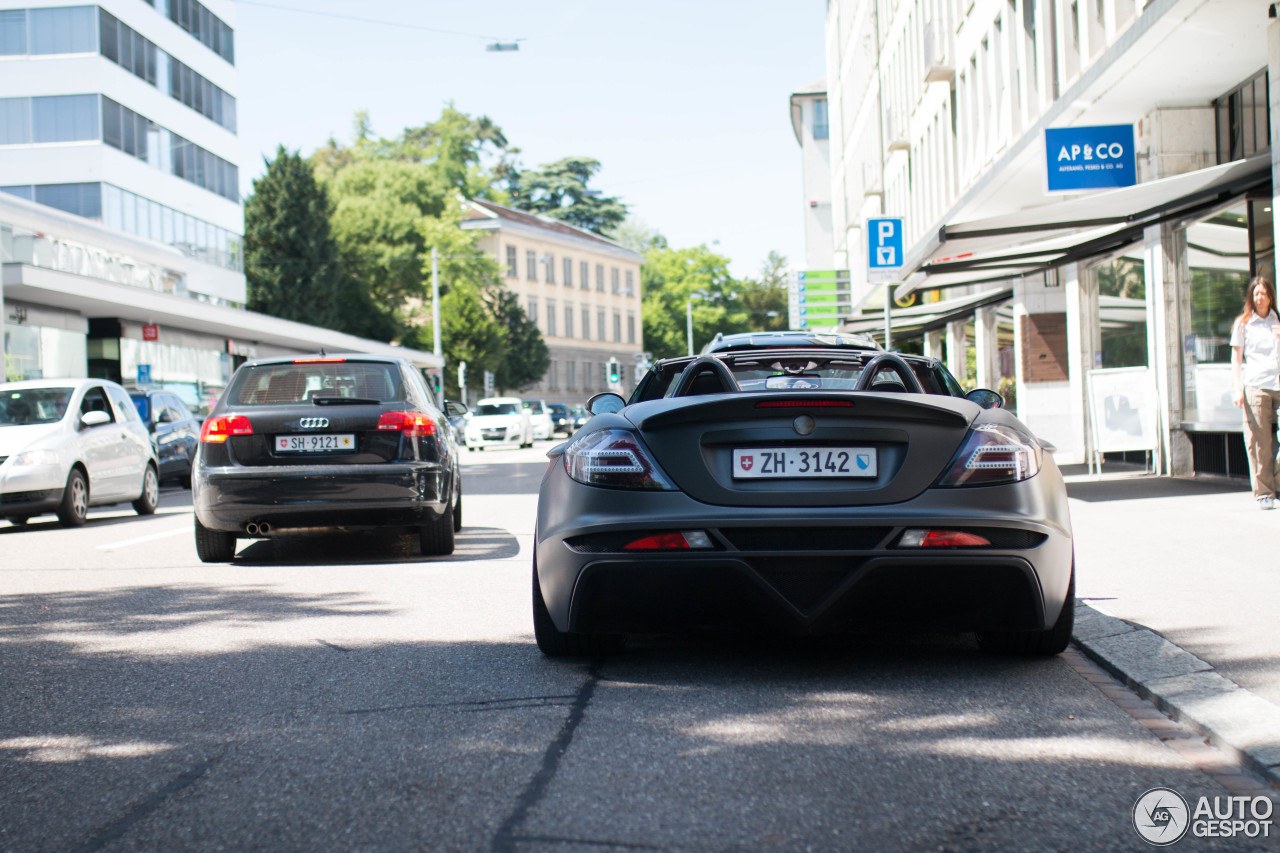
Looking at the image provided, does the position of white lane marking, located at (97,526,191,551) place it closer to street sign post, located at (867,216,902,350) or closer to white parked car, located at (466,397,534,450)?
street sign post, located at (867,216,902,350)

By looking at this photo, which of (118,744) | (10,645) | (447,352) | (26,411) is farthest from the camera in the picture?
(447,352)

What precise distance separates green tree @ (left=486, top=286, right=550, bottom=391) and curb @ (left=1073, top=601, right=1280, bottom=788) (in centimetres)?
6862

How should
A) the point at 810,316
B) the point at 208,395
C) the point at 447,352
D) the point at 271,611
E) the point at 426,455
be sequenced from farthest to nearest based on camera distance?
1. the point at 447,352
2. the point at 810,316
3. the point at 208,395
4. the point at 426,455
5. the point at 271,611

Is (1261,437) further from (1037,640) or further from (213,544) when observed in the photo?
(213,544)

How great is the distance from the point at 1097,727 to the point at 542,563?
2.06 metres

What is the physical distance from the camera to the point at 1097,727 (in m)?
4.30

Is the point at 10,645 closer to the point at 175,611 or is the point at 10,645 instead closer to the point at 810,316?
the point at 175,611

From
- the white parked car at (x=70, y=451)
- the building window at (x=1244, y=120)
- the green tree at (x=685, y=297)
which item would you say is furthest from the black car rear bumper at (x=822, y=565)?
the green tree at (x=685, y=297)

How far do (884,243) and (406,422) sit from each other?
16400 mm

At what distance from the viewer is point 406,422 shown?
9.43m

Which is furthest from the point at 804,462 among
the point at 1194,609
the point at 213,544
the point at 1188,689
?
the point at 213,544

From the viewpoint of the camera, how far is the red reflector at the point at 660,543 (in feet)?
15.6

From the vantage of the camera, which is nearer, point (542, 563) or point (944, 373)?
point (542, 563)

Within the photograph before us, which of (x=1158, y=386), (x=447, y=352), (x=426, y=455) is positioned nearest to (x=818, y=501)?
(x=426, y=455)
